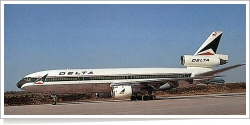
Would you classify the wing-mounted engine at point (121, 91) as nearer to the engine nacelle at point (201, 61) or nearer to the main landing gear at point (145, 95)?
the main landing gear at point (145, 95)

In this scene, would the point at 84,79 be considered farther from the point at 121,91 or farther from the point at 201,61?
the point at 201,61

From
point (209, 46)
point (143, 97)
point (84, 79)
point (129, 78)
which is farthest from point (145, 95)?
point (209, 46)

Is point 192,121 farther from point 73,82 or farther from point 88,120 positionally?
point 73,82

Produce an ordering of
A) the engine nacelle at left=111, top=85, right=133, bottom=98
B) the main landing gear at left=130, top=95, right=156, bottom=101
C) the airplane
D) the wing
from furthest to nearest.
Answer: the main landing gear at left=130, top=95, right=156, bottom=101
the wing
the airplane
the engine nacelle at left=111, top=85, right=133, bottom=98

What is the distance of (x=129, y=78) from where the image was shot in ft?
73.8

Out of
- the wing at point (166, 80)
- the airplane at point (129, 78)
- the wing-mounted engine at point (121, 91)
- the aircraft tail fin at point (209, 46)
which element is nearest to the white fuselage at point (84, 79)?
the airplane at point (129, 78)

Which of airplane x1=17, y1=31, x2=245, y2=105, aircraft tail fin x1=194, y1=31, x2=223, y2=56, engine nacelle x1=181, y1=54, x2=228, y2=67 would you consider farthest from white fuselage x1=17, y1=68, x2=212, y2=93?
aircraft tail fin x1=194, y1=31, x2=223, y2=56

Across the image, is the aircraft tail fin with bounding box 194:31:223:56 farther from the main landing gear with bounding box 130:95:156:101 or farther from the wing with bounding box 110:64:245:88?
the main landing gear with bounding box 130:95:156:101

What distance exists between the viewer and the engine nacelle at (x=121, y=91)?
21094mm

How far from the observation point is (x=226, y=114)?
48.4 ft

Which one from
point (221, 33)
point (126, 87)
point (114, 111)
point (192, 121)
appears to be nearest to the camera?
point (192, 121)

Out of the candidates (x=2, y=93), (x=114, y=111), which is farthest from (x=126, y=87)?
(x=2, y=93)

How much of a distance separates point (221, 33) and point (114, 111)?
20.8 feet

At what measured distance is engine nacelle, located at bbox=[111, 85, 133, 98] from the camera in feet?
69.2
